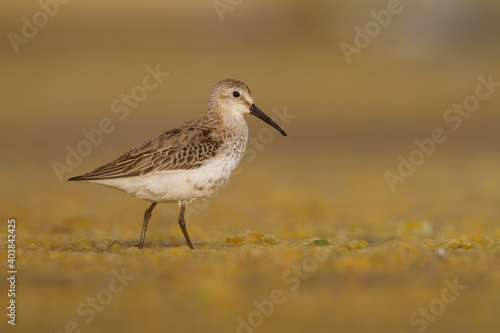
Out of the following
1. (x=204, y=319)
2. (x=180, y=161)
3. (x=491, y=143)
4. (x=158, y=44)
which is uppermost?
(x=158, y=44)

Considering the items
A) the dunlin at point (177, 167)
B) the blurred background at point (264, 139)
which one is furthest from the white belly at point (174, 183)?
the blurred background at point (264, 139)

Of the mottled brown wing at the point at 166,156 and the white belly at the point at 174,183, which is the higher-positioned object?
the mottled brown wing at the point at 166,156

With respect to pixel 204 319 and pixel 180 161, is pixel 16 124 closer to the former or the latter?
pixel 180 161

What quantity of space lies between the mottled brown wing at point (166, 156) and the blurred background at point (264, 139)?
3.55 ft

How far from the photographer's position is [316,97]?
1011 inches

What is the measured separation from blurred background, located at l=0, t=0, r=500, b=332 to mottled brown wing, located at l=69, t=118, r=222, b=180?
1082 millimetres

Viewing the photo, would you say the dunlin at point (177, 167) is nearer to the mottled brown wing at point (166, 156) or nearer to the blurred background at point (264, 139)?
the mottled brown wing at point (166, 156)

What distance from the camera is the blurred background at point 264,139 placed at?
7.12 meters

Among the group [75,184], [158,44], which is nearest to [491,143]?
[75,184]

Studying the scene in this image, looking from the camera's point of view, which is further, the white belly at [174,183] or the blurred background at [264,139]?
the white belly at [174,183]

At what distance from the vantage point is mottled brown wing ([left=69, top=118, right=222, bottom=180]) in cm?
925

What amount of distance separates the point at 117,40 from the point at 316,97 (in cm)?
809

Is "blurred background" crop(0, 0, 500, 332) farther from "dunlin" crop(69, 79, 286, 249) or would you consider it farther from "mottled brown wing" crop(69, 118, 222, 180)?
"mottled brown wing" crop(69, 118, 222, 180)

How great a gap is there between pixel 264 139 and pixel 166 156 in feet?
36.5
